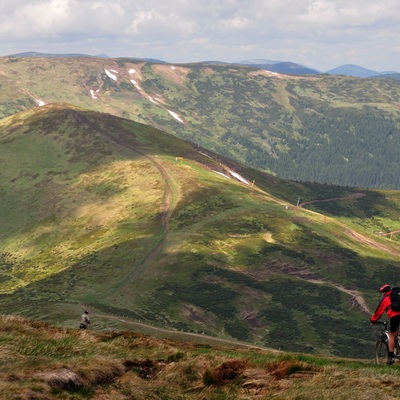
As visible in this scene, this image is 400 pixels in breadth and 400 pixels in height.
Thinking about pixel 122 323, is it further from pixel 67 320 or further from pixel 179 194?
pixel 179 194

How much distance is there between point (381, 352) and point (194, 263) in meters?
110

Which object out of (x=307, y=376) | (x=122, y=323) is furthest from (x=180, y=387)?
(x=122, y=323)

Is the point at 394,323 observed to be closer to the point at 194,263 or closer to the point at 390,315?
the point at 390,315

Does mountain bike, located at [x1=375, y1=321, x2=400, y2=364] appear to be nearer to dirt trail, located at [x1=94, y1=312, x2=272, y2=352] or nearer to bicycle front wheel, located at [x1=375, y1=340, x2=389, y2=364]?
bicycle front wheel, located at [x1=375, y1=340, x2=389, y2=364]

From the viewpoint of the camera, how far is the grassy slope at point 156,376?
16172 millimetres

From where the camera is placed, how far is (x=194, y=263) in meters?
134

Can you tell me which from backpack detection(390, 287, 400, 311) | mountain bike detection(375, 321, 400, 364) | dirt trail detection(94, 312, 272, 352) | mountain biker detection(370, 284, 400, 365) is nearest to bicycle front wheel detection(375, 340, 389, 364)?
mountain bike detection(375, 321, 400, 364)

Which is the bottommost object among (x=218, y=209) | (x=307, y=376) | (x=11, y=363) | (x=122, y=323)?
(x=122, y=323)

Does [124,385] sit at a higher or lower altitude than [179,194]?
higher

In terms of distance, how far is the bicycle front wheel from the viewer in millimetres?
23844

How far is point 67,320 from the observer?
9350 cm

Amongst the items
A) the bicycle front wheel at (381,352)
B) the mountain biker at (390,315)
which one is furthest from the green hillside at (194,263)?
the mountain biker at (390,315)

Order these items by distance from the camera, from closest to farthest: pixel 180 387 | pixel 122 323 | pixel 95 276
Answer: pixel 180 387
pixel 122 323
pixel 95 276

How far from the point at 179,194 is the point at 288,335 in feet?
265
